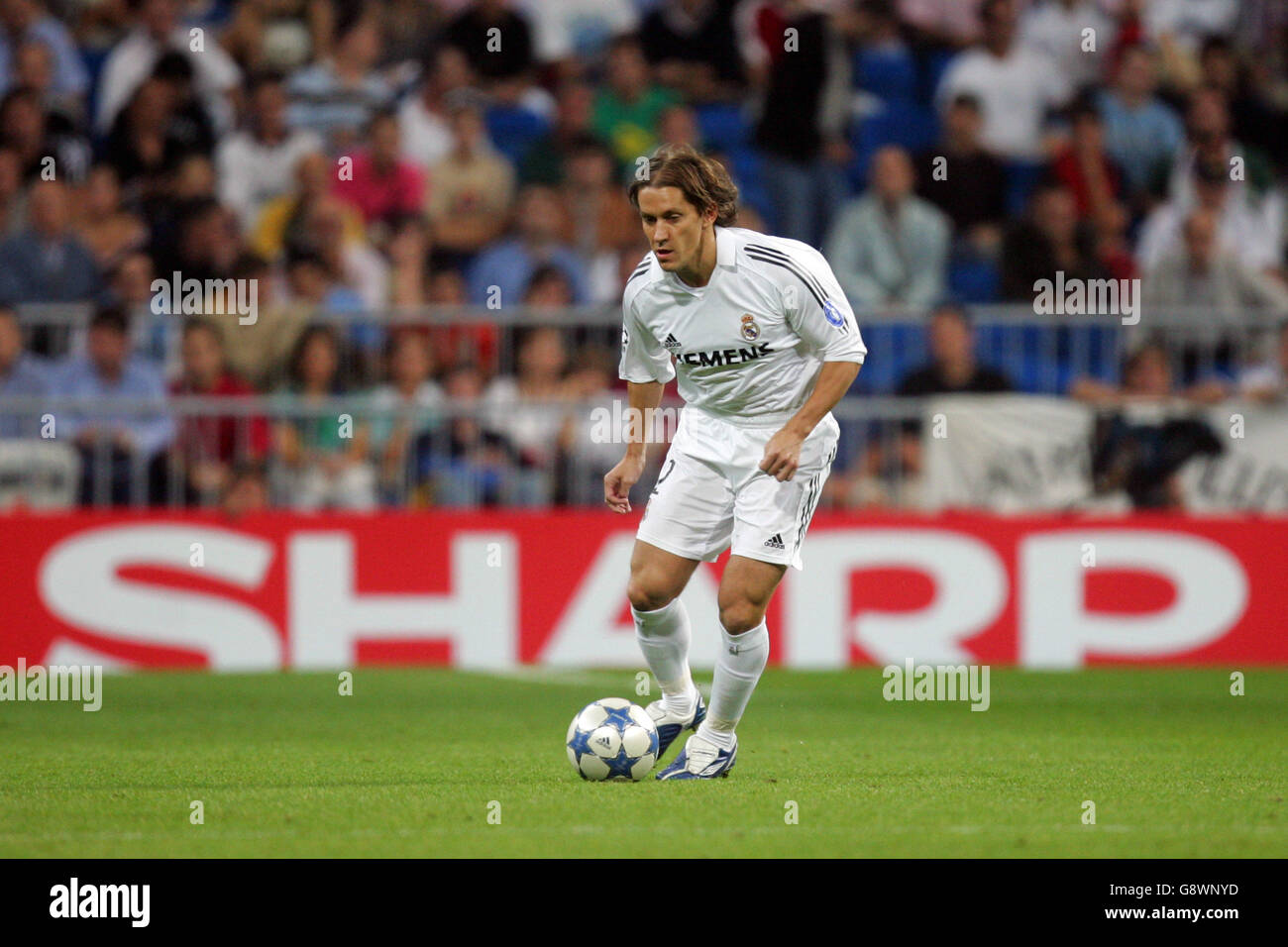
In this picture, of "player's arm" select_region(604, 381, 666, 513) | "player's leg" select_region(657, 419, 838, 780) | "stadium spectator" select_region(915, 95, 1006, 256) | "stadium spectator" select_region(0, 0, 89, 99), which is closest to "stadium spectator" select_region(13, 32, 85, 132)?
"stadium spectator" select_region(0, 0, 89, 99)

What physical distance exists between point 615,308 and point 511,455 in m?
1.42

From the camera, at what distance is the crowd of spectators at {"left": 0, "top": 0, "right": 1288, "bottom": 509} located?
14305 millimetres

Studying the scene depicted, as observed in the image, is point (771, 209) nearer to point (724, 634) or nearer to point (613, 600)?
point (613, 600)

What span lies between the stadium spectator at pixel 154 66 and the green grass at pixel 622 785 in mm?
6695

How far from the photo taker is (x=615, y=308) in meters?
14.8

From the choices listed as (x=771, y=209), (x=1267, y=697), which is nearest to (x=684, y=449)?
(x=1267, y=697)

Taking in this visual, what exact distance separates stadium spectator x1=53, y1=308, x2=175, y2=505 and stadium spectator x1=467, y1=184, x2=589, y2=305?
304 cm

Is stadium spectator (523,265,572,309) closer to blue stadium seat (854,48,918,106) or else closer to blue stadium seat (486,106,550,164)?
blue stadium seat (486,106,550,164)

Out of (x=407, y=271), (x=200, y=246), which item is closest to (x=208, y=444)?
(x=200, y=246)

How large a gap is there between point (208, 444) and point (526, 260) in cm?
332

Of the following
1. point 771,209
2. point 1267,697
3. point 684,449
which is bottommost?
point 1267,697

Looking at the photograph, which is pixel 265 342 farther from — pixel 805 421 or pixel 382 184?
pixel 805 421

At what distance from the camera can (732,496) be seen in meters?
8.21

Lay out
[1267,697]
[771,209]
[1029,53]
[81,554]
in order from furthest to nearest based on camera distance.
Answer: [1029,53]
[771,209]
[81,554]
[1267,697]
